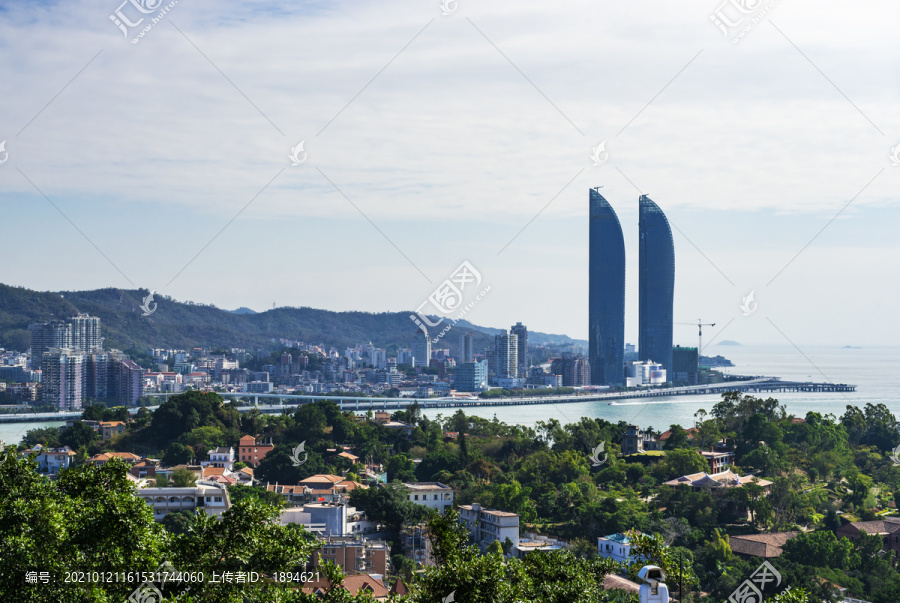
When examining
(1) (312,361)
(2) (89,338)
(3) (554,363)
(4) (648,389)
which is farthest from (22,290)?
(4) (648,389)

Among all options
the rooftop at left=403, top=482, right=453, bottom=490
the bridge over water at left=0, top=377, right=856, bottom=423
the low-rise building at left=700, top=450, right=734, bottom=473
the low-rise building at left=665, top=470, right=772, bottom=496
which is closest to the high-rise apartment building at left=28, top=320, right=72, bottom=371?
the bridge over water at left=0, top=377, right=856, bottom=423

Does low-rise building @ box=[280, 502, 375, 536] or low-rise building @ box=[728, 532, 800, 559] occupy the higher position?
low-rise building @ box=[280, 502, 375, 536]

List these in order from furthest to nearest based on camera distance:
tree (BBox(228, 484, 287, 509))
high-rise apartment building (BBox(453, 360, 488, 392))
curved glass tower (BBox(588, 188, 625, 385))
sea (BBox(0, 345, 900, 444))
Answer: curved glass tower (BBox(588, 188, 625, 385)) → high-rise apartment building (BBox(453, 360, 488, 392)) → sea (BBox(0, 345, 900, 444)) → tree (BBox(228, 484, 287, 509))

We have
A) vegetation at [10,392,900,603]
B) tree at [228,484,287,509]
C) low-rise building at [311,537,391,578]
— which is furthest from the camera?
tree at [228,484,287,509]

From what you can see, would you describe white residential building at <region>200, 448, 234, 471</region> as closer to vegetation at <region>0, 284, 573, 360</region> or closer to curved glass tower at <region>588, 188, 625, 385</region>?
curved glass tower at <region>588, 188, 625, 385</region>

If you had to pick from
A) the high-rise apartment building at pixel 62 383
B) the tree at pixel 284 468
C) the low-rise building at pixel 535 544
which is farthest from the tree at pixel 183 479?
the high-rise apartment building at pixel 62 383

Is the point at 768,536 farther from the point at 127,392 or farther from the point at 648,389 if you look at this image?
the point at 648,389

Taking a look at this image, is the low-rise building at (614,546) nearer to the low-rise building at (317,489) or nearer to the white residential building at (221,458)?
the low-rise building at (317,489)

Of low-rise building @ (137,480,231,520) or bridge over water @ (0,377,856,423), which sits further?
bridge over water @ (0,377,856,423)
